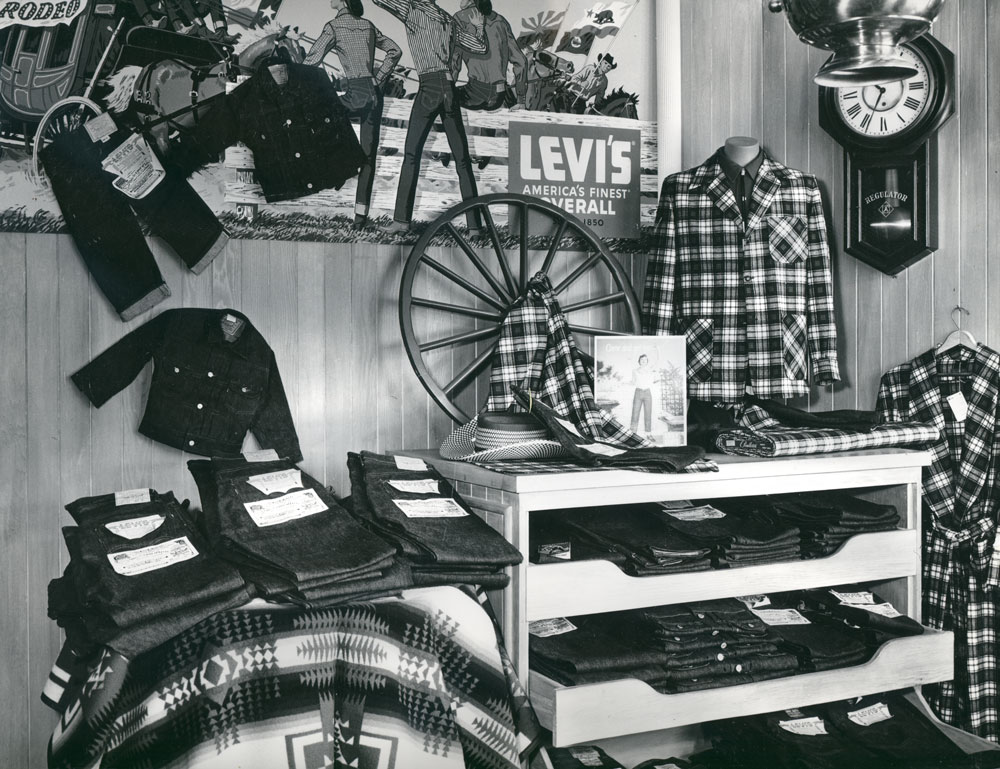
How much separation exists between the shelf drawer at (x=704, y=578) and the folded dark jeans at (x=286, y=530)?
14.6 inches

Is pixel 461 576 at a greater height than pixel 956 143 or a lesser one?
lesser

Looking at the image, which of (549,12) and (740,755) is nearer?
(740,755)

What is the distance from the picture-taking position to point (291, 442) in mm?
2564

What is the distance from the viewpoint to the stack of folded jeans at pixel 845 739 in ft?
6.86

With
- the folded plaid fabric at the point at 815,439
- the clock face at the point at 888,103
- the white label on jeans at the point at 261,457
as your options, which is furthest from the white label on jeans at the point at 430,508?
the clock face at the point at 888,103

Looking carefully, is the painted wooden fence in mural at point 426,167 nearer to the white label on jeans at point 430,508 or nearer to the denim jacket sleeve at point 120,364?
the denim jacket sleeve at point 120,364

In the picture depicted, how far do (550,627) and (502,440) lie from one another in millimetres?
448

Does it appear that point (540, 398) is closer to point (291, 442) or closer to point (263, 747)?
point (291, 442)

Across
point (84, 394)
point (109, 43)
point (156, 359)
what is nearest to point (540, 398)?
point (156, 359)

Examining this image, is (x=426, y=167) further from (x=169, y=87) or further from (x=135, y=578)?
(x=135, y=578)

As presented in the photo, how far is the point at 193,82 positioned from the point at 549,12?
3.59 feet

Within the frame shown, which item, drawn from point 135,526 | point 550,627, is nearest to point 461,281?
point 550,627

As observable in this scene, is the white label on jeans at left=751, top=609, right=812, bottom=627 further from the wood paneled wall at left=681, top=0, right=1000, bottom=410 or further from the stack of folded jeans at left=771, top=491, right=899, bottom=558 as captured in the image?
the wood paneled wall at left=681, top=0, right=1000, bottom=410

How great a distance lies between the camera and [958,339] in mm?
2402
